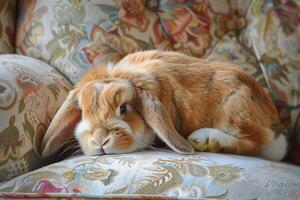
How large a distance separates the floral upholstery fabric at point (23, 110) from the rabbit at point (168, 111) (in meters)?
0.04

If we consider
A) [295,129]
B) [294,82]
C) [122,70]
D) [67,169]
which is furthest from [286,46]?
[67,169]

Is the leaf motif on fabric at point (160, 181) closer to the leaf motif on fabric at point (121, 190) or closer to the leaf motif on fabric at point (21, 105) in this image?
the leaf motif on fabric at point (121, 190)

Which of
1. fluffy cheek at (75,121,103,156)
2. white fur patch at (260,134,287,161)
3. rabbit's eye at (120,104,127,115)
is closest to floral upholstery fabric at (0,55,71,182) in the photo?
fluffy cheek at (75,121,103,156)

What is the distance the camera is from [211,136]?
122cm

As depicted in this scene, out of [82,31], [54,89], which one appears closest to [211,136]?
[54,89]

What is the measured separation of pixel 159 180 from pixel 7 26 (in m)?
0.84

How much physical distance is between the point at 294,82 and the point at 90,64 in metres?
0.63

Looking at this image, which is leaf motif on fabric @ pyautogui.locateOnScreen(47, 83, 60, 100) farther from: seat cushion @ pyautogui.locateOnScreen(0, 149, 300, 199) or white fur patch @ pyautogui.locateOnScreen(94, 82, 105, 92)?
seat cushion @ pyautogui.locateOnScreen(0, 149, 300, 199)

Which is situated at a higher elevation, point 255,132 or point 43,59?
point 43,59

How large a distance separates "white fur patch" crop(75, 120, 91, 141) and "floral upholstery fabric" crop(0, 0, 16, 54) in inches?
18.8

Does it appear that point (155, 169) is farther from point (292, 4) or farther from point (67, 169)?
point (292, 4)

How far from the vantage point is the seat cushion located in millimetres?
978

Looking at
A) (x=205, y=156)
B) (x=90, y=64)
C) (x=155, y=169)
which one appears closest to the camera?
(x=155, y=169)

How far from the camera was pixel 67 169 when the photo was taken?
3.46 ft
